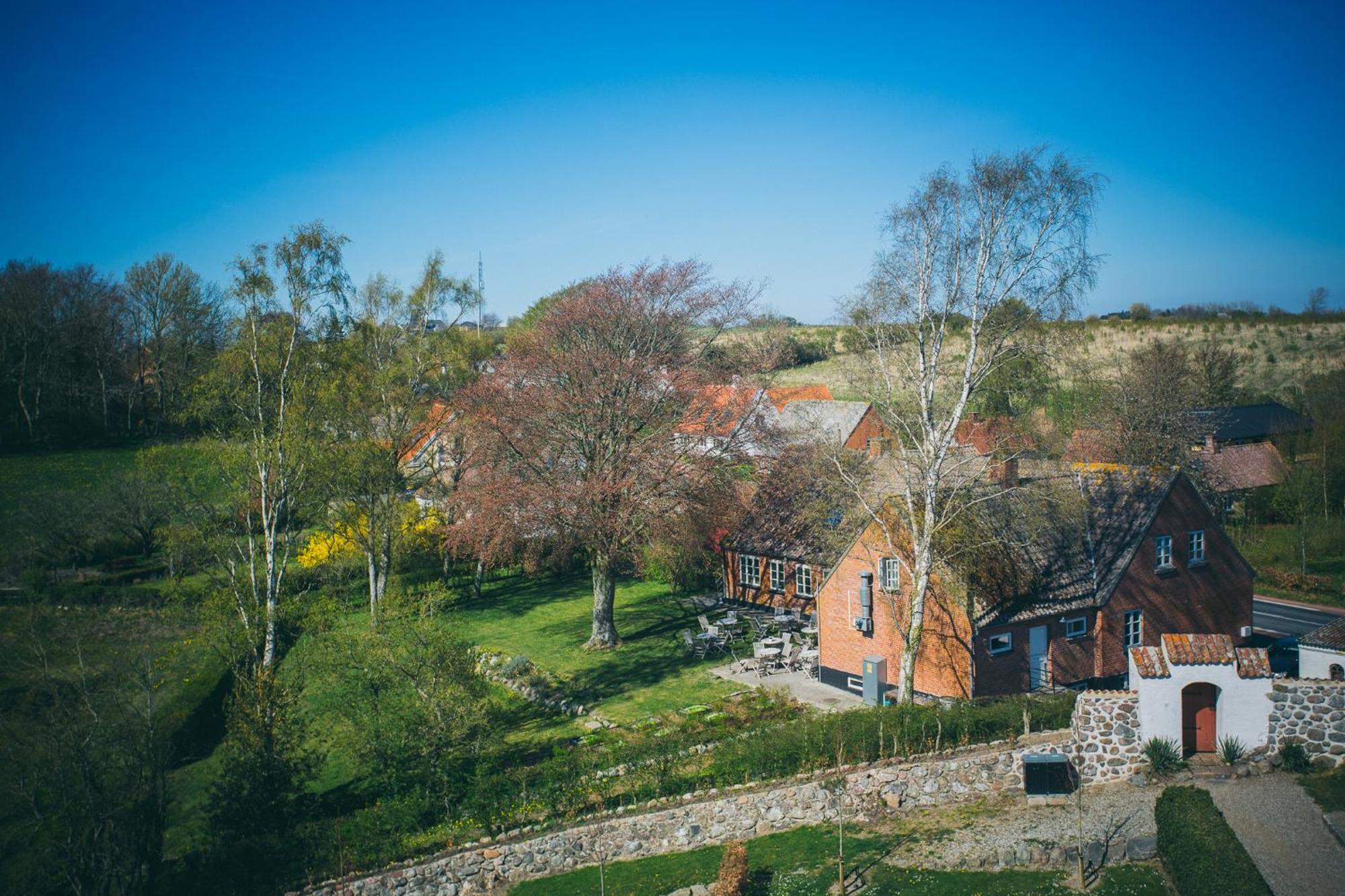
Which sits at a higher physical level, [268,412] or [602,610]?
[268,412]

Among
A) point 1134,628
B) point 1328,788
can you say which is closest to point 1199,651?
point 1328,788

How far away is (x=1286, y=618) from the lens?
33031mm

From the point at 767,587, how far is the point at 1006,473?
12.8 m

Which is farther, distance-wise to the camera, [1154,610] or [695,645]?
[695,645]

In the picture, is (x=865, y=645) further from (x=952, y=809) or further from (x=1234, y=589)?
(x=1234, y=589)

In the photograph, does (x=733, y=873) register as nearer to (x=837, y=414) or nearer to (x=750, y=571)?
(x=750, y=571)

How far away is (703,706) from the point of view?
80.4 feet

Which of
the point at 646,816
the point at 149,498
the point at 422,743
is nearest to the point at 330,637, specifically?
the point at 422,743

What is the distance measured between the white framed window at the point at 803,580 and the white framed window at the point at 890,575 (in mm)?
7959

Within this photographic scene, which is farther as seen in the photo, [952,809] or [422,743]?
[422,743]

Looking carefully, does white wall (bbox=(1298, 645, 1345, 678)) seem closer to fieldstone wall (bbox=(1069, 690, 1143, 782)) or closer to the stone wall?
fieldstone wall (bbox=(1069, 690, 1143, 782))

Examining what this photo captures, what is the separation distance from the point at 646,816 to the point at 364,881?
20.0ft

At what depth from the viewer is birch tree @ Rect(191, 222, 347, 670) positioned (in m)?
29.5

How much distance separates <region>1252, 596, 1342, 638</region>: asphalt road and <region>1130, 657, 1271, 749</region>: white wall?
17114mm
